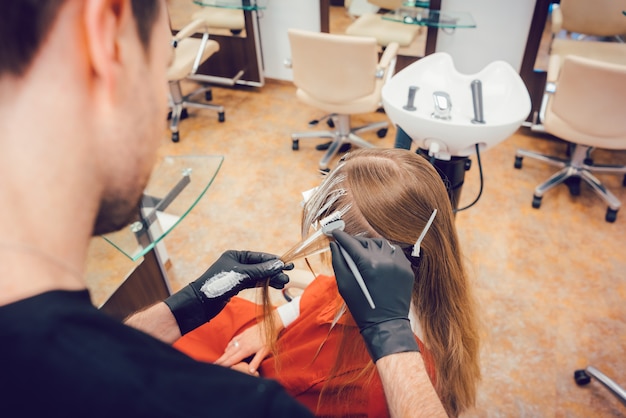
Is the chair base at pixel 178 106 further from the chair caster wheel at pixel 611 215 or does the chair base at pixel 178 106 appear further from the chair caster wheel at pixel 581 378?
the chair caster wheel at pixel 581 378

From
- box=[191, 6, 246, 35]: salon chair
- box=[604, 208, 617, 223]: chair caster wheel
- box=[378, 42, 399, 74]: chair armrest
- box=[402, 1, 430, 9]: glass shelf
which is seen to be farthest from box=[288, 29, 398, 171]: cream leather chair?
box=[604, 208, 617, 223]: chair caster wheel

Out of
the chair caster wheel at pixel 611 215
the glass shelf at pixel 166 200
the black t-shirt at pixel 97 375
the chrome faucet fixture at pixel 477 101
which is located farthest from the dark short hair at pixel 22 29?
the chair caster wheel at pixel 611 215

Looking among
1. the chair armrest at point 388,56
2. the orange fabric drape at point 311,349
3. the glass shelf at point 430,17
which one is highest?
the glass shelf at point 430,17

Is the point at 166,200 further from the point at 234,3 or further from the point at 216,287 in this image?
the point at 234,3

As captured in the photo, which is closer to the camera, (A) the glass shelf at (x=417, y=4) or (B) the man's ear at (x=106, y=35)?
(B) the man's ear at (x=106, y=35)

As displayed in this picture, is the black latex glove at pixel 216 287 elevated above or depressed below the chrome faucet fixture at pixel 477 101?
below

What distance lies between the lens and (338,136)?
3049 millimetres

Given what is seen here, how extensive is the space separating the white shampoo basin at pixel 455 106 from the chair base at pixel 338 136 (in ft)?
3.09

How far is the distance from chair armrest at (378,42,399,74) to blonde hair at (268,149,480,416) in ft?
5.36

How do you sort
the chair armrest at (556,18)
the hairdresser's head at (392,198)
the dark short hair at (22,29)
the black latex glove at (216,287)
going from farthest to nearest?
the chair armrest at (556,18), the black latex glove at (216,287), the hairdresser's head at (392,198), the dark short hair at (22,29)

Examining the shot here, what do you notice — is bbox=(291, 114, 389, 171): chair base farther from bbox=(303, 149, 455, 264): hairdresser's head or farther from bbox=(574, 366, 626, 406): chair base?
bbox=(303, 149, 455, 264): hairdresser's head

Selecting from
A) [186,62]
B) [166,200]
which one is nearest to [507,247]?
[166,200]

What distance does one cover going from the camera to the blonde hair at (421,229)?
103 cm

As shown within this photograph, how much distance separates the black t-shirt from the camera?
36 cm
